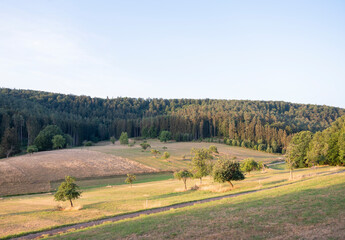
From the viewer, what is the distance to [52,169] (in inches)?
2286

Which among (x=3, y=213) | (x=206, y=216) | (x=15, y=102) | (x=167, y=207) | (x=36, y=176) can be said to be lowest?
(x=36, y=176)

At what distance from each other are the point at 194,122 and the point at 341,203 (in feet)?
430

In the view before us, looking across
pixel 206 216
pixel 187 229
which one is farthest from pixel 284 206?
pixel 187 229

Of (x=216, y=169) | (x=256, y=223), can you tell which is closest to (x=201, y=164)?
(x=216, y=169)

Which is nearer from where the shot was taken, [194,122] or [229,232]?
[229,232]

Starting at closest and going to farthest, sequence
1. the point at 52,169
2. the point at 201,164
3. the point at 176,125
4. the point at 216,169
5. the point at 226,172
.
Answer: the point at 226,172 → the point at 216,169 → the point at 201,164 → the point at 52,169 → the point at 176,125

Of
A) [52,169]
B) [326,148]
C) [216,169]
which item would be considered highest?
[326,148]

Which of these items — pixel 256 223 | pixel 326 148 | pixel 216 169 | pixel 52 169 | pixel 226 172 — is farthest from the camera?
pixel 52 169

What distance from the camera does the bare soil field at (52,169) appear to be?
152ft

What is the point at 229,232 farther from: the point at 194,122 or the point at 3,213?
the point at 194,122

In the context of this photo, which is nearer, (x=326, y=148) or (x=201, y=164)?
(x=201, y=164)

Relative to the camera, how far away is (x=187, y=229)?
41.8 ft

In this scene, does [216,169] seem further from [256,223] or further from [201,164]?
[256,223]

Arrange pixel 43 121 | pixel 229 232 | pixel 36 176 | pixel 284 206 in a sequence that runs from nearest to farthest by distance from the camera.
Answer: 1. pixel 229 232
2. pixel 284 206
3. pixel 36 176
4. pixel 43 121
